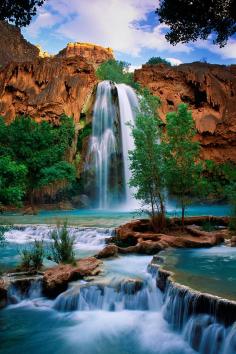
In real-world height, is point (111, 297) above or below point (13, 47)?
below

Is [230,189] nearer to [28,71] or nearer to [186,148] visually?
[186,148]

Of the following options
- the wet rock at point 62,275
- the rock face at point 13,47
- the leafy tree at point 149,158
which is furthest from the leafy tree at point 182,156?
the rock face at point 13,47

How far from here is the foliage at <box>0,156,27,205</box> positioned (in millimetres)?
9286

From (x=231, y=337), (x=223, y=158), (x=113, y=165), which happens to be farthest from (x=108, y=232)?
(x=223, y=158)

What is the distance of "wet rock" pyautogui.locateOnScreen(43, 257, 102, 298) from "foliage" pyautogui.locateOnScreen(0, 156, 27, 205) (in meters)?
2.22

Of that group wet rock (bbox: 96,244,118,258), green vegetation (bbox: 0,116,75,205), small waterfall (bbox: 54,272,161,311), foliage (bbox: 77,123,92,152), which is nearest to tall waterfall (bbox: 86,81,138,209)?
foliage (bbox: 77,123,92,152)

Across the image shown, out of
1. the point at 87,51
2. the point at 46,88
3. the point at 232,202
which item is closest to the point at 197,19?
the point at 232,202

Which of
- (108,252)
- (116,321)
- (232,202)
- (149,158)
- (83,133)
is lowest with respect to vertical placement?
(116,321)

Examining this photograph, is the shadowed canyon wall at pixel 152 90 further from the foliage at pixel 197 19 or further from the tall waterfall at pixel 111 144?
the foliage at pixel 197 19

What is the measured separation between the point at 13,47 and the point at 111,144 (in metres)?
45.5

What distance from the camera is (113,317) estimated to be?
933 cm

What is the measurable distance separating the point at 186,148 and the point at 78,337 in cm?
1025

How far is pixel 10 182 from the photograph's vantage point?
9.97 m

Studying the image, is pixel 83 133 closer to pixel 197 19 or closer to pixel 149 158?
pixel 149 158
